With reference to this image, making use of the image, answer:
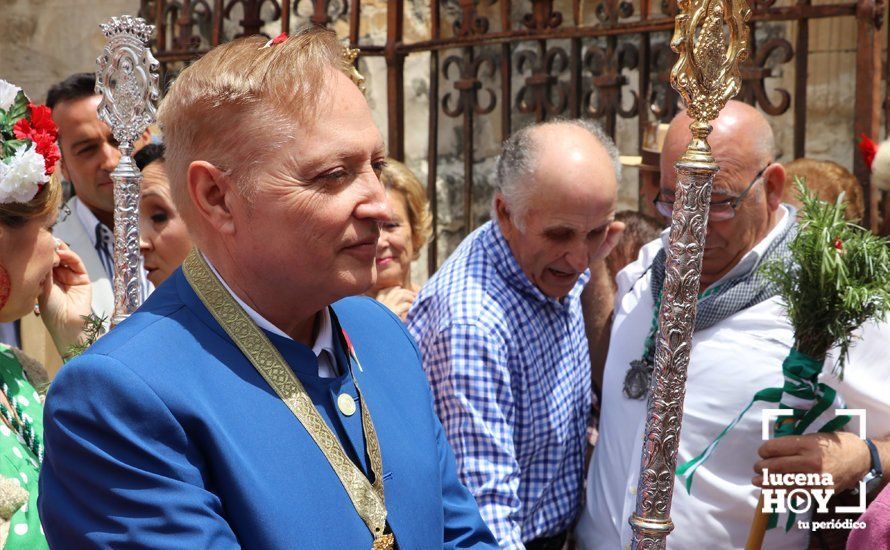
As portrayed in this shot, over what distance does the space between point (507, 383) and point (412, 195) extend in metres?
1.43

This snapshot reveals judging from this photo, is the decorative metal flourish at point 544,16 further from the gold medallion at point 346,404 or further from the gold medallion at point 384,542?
the gold medallion at point 384,542

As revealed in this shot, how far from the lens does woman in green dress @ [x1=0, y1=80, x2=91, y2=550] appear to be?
8.03 feet

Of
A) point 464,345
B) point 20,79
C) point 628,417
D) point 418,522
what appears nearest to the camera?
point 418,522

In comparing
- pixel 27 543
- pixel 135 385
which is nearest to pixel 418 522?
pixel 135 385

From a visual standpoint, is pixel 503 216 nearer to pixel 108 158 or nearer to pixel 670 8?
pixel 670 8

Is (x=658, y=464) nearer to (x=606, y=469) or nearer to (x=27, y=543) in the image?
(x=606, y=469)

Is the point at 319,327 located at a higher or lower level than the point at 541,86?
lower

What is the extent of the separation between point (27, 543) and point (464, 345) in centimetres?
127

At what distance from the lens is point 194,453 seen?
1.71 m

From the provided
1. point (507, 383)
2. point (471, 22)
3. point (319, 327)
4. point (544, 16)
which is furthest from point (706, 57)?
point (471, 22)

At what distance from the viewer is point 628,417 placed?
3357 millimetres

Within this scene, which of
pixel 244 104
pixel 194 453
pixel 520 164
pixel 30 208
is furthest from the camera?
pixel 520 164

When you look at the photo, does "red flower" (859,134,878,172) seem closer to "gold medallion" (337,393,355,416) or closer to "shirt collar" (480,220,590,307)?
"shirt collar" (480,220,590,307)

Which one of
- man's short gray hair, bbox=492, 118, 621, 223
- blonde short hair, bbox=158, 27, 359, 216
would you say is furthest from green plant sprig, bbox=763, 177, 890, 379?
blonde short hair, bbox=158, 27, 359, 216
